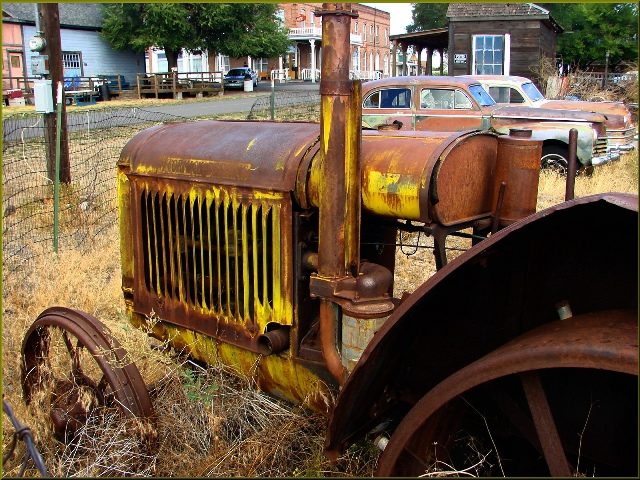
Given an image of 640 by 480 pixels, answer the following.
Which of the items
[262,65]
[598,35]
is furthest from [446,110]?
[262,65]

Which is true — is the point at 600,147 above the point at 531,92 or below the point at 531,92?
below

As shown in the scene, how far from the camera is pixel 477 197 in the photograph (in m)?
2.61

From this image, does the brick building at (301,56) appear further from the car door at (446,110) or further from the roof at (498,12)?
the car door at (446,110)

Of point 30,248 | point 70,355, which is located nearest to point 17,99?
point 30,248

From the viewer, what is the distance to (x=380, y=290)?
2420mm

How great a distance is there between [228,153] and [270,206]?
14.3 inches

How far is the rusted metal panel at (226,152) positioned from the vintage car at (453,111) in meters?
8.20

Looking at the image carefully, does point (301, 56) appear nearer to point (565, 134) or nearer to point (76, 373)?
point (565, 134)

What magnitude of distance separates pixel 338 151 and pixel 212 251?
947 mm

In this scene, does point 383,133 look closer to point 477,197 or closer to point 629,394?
point 477,197

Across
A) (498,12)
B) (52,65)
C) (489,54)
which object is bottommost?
(52,65)

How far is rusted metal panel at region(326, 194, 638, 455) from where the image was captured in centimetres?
180

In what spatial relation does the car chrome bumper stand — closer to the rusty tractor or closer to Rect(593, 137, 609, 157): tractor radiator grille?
Rect(593, 137, 609, 157): tractor radiator grille

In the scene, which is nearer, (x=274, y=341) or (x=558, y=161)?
(x=274, y=341)
